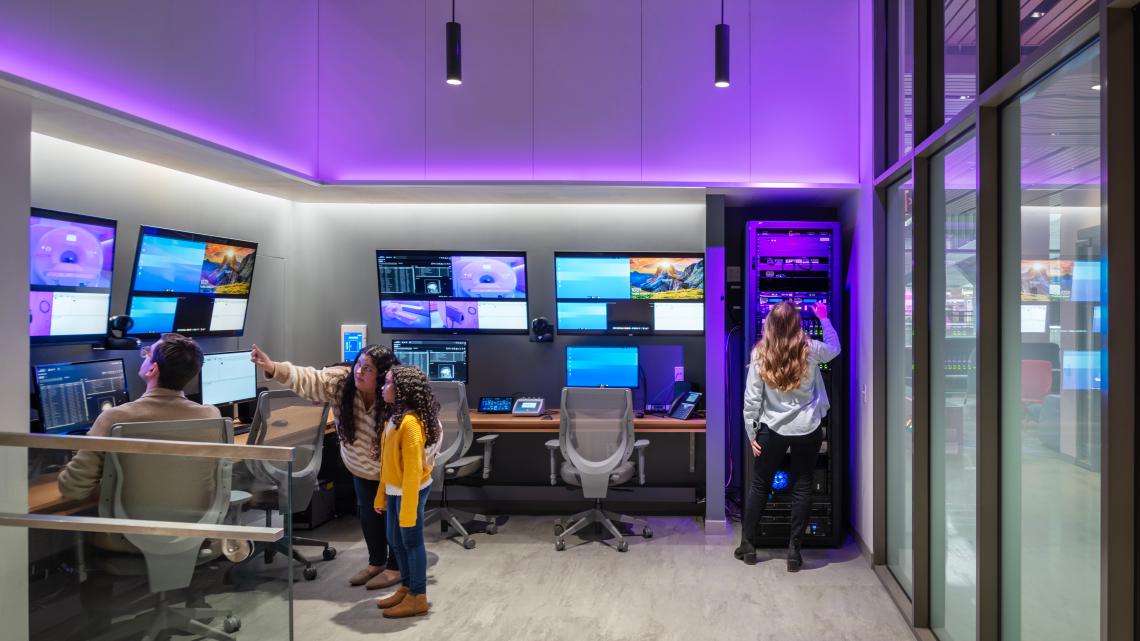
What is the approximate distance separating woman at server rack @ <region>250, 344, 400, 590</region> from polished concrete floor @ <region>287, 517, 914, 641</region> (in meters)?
0.30

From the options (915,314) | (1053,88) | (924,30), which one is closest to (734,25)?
(924,30)

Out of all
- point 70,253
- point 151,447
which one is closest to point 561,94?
point 70,253

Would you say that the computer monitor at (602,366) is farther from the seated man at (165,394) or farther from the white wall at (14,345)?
the white wall at (14,345)

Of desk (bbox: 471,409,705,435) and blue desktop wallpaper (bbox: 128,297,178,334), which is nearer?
blue desktop wallpaper (bbox: 128,297,178,334)

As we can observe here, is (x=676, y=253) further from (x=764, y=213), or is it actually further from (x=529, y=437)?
(x=529, y=437)

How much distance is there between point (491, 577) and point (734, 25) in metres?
4.24

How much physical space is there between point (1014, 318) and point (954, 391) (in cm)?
64

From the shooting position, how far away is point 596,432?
15.1 feet

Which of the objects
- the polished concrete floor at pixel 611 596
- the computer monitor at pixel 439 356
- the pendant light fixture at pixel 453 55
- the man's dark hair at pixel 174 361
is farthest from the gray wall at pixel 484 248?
the man's dark hair at pixel 174 361

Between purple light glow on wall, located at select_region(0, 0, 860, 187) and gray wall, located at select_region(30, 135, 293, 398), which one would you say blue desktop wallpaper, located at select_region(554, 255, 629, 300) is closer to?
purple light glow on wall, located at select_region(0, 0, 860, 187)

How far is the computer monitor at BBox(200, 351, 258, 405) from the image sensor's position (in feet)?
14.1

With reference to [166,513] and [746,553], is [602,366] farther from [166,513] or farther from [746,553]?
[166,513]

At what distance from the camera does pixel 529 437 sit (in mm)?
5566

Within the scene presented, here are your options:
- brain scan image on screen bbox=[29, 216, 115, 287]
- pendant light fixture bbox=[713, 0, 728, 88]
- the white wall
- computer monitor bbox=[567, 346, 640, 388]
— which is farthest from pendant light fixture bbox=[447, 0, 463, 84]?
computer monitor bbox=[567, 346, 640, 388]
